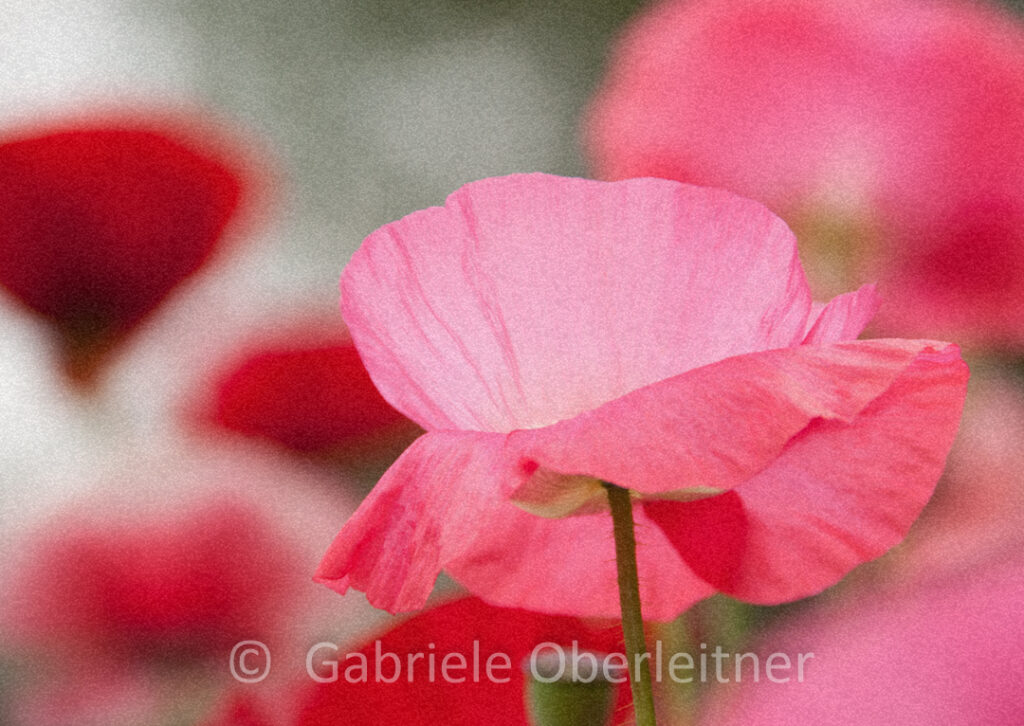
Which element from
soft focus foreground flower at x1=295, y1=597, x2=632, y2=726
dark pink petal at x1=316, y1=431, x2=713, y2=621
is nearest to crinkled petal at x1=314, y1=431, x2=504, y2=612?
dark pink petal at x1=316, y1=431, x2=713, y2=621

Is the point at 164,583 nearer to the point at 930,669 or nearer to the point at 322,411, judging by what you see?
the point at 322,411

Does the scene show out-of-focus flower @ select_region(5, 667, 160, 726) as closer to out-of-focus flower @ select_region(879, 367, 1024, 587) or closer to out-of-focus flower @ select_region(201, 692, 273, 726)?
out-of-focus flower @ select_region(201, 692, 273, 726)

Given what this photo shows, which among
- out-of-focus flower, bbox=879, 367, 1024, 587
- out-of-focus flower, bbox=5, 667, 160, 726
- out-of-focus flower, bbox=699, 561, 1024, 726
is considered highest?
out-of-focus flower, bbox=699, 561, 1024, 726

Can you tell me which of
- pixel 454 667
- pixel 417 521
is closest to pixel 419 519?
pixel 417 521

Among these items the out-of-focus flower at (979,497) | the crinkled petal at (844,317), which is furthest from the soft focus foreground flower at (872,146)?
the crinkled petal at (844,317)

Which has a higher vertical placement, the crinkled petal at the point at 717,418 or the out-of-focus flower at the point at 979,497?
the crinkled petal at the point at 717,418

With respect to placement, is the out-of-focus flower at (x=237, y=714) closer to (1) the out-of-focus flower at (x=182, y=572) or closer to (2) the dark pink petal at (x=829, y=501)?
(1) the out-of-focus flower at (x=182, y=572)

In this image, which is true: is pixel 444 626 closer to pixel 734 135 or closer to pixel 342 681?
pixel 342 681

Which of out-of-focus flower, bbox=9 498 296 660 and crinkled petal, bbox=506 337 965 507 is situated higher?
crinkled petal, bbox=506 337 965 507

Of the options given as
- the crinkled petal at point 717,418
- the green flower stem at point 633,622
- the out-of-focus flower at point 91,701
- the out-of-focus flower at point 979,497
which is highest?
the crinkled petal at point 717,418
